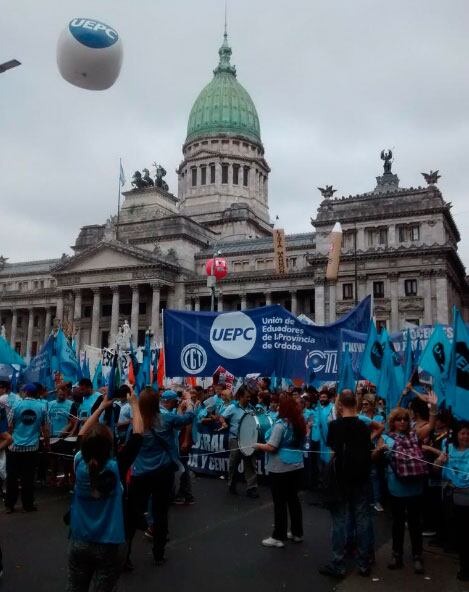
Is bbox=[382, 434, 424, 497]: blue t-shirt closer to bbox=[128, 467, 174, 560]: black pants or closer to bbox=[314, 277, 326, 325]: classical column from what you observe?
bbox=[128, 467, 174, 560]: black pants

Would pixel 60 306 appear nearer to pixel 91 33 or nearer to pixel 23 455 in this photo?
pixel 23 455

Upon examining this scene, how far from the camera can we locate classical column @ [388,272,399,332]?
146 feet

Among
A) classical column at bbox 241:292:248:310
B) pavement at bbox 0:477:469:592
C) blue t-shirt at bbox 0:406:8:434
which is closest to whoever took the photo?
pavement at bbox 0:477:469:592

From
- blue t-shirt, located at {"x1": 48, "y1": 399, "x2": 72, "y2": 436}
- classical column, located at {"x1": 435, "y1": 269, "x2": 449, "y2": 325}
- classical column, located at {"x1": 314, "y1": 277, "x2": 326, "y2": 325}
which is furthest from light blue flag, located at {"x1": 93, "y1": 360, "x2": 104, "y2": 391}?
classical column, located at {"x1": 435, "y1": 269, "x2": 449, "y2": 325}

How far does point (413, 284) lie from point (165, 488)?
41.0 meters

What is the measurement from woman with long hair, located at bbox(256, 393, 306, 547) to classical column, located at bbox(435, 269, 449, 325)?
37983mm

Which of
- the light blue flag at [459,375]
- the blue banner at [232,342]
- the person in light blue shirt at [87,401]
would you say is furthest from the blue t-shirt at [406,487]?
the person in light blue shirt at [87,401]

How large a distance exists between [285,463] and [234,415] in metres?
3.73

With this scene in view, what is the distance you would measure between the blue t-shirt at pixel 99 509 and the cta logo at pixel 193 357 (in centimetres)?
731

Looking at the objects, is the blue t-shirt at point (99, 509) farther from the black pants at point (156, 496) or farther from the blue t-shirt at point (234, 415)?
the blue t-shirt at point (234, 415)

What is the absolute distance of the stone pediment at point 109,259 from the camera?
54.8 metres

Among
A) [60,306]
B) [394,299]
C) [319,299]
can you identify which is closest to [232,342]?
[394,299]

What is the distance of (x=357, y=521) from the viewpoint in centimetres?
698

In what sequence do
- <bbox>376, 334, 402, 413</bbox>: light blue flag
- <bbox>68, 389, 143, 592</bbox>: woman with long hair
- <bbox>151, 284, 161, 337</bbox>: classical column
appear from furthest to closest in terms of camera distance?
<bbox>151, 284, 161, 337</bbox>: classical column, <bbox>376, 334, 402, 413</bbox>: light blue flag, <bbox>68, 389, 143, 592</bbox>: woman with long hair
